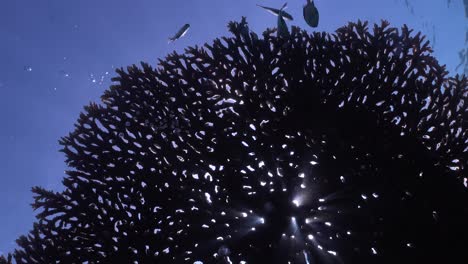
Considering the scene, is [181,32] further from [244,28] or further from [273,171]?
[273,171]

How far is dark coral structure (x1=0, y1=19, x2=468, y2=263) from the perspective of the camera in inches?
135

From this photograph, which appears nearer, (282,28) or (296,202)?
(296,202)

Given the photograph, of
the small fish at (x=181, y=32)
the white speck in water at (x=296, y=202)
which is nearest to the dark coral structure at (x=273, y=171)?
the white speck in water at (x=296, y=202)

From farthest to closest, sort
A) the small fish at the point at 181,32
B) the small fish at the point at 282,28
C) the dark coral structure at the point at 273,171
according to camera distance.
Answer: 1. the small fish at the point at 181,32
2. the small fish at the point at 282,28
3. the dark coral structure at the point at 273,171

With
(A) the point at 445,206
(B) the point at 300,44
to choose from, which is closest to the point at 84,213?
(B) the point at 300,44

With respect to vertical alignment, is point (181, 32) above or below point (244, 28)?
above

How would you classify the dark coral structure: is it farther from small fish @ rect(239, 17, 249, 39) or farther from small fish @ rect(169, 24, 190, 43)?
small fish @ rect(169, 24, 190, 43)

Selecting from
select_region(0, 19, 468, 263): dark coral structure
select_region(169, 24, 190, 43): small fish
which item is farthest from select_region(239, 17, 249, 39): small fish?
select_region(169, 24, 190, 43): small fish

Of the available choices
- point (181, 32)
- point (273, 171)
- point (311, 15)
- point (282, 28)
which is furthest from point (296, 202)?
point (181, 32)

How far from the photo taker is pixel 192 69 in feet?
14.2

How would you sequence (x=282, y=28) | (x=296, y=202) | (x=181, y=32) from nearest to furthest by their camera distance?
(x=296, y=202), (x=282, y=28), (x=181, y=32)

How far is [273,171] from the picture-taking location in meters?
3.60

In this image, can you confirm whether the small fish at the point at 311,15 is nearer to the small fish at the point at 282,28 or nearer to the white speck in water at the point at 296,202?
the small fish at the point at 282,28

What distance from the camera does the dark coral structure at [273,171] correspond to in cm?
343
